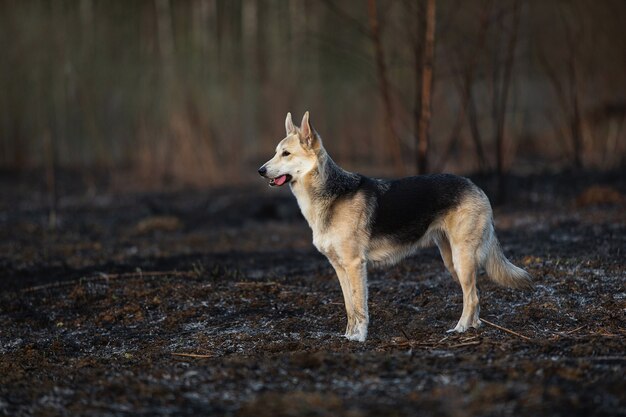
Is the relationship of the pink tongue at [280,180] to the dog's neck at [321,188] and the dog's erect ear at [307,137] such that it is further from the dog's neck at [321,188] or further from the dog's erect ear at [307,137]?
the dog's erect ear at [307,137]

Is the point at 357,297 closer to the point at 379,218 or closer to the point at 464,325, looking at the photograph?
the point at 379,218

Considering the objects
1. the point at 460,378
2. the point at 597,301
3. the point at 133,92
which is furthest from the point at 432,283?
the point at 133,92

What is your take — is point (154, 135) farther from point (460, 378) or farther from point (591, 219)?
point (460, 378)

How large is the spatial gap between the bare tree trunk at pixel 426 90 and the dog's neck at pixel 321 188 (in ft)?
18.1

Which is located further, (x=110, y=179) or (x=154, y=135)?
(x=110, y=179)

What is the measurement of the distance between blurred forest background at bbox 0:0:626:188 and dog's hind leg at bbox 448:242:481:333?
23.6ft

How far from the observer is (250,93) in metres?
22.8

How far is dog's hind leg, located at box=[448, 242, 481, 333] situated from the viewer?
20.6 feet

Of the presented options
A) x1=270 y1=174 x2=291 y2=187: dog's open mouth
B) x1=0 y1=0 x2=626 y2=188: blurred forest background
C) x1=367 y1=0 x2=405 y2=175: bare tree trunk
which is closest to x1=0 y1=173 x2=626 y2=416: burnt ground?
x1=270 y1=174 x2=291 y2=187: dog's open mouth

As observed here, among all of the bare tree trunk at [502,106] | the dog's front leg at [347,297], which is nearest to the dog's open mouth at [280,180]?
the dog's front leg at [347,297]

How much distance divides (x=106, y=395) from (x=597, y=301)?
4.32 m

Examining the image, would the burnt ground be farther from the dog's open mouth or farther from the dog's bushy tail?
the dog's open mouth

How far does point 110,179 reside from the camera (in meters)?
19.2

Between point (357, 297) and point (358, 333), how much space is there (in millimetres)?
301
